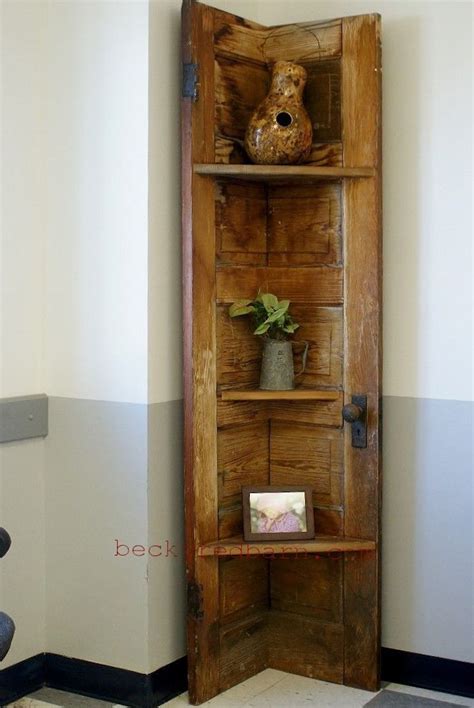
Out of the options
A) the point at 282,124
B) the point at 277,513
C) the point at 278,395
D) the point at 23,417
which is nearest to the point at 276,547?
the point at 277,513

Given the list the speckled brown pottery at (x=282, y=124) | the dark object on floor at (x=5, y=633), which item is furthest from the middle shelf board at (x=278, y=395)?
the dark object on floor at (x=5, y=633)

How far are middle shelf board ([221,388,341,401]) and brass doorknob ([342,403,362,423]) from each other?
0.21 feet

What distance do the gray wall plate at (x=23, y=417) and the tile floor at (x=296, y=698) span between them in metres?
0.83

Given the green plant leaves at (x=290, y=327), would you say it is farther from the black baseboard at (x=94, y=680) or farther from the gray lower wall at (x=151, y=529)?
the black baseboard at (x=94, y=680)

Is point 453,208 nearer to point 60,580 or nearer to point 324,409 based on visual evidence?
A: point 324,409

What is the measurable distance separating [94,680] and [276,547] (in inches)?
28.3

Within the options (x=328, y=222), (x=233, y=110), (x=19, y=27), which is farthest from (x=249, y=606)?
(x=19, y=27)

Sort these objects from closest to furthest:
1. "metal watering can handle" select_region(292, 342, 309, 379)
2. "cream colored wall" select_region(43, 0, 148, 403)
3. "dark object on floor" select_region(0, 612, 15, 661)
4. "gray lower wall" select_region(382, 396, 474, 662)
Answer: "dark object on floor" select_region(0, 612, 15, 661), "cream colored wall" select_region(43, 0, 148, 403), "gray lower wall" select_region(382, 396, 474, 662), "metal watering can handle" select_region(292, 342, 309, 379)

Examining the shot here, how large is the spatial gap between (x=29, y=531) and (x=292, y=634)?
946 millimetres

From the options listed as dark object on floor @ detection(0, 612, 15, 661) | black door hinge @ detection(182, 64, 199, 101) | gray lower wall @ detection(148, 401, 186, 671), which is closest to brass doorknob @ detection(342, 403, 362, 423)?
gray lower wall @ detection(148, 401, 186, 671)

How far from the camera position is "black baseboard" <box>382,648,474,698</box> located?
2.97m

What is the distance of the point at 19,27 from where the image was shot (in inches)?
114

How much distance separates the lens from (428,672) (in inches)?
119

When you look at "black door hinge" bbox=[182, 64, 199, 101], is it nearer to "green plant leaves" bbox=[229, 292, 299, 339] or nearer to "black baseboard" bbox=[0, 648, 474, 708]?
"green plant leaves" bbox=[229, 292, 299, 339]
